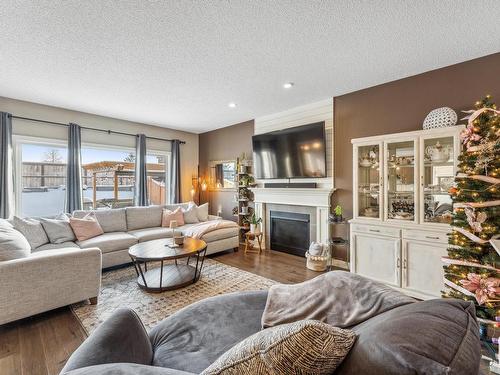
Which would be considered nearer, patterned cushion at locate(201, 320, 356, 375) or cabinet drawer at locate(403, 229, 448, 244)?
patterned cushion at locate(201, 320, 356, 375)

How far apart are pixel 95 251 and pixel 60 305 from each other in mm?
551

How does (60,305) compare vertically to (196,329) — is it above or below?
below

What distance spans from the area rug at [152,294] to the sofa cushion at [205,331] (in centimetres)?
95

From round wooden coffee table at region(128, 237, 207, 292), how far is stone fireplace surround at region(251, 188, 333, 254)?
5.82 ft

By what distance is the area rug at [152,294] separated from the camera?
231cm

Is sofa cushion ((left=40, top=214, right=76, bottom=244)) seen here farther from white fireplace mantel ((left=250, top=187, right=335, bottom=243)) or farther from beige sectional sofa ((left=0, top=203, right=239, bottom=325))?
white fireplace mantel ((left=250, top=187, right=335, bottom=243))

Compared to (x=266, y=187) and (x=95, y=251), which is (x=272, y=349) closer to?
(x=95, y=251)

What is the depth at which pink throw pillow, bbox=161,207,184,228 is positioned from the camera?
451cm

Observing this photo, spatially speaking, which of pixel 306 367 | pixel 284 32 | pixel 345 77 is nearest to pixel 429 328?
pixel 306 367

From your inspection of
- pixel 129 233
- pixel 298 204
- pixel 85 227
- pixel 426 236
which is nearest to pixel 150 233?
pixel 129 233

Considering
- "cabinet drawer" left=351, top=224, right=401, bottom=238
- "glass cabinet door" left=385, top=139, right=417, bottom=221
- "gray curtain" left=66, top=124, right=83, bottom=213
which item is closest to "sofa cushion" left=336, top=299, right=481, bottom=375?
"cabinet drawer" left=351, top=224, right=401, bottom=238

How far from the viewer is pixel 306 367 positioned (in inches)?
23.9

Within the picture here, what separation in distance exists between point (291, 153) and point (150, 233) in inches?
107

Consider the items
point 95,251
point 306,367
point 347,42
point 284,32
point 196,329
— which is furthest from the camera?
point 95,251
